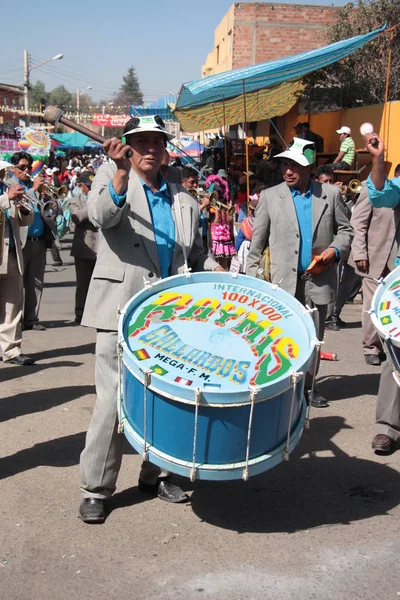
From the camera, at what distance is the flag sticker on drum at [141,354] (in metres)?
3.48

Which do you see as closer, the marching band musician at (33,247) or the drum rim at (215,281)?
the drum rim at (215,281)

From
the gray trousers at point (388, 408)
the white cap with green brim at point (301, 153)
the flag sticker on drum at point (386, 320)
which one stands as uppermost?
the white cap with green brim at point (301, 153)

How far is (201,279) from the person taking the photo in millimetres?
3967

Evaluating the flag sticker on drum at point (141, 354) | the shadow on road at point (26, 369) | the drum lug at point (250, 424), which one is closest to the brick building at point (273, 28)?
the shadow on road at point (26, 369)

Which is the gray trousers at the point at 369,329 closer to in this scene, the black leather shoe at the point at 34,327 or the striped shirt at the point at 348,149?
the black leather shoe at the point at 34,327

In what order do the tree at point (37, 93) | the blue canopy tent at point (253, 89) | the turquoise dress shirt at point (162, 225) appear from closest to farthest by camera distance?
the turquoise dress shirt at point (162, 225)
the blue canopy tent at point (253, 89)
the tree at point (37, 93)

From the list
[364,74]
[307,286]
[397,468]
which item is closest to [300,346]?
[397,468]

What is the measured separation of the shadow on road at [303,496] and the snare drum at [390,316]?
871mm

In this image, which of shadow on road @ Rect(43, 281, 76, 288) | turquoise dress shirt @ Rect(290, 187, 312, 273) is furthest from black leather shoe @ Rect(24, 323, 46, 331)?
turquoise dress shirt @ Rect(290, 187, 312, 273)

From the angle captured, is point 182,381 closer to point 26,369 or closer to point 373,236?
point 26,369

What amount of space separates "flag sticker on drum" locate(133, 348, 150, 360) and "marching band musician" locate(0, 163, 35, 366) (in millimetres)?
4686

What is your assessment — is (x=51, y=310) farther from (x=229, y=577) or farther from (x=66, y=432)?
(x=229, y=577)

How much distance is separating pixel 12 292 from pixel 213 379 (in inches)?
206

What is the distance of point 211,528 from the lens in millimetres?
4105
